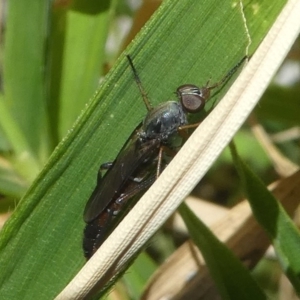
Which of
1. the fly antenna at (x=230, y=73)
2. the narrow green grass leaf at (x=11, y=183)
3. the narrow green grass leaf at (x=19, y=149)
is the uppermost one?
the narrow green grass leaf at (x=19, y=149)

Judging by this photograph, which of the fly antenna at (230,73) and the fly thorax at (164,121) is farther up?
the fly thorax at (164,121)

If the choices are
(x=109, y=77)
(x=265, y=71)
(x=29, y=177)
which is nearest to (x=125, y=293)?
(x=29, y=177)

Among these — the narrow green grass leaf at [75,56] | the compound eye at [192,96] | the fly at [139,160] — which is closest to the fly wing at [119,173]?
the fly at [139,160]

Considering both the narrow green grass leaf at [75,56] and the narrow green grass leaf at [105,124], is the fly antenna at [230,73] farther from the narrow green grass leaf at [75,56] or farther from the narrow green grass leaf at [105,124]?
the narrow green grass leaf at [75,56]

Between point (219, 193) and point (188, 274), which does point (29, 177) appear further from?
point (219, 193)

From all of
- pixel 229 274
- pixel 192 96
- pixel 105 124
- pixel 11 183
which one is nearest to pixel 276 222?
pixel 229 274

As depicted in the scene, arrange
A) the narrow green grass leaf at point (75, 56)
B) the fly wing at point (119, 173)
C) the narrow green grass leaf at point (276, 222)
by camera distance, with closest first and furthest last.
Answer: the narrow green grass leaf at point (276, 222) < the fly wing at point (119, 173) < the narrow green grass leaf at point (75, 56)

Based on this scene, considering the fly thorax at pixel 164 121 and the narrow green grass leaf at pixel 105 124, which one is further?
the fly thorax at pixel 164 121
